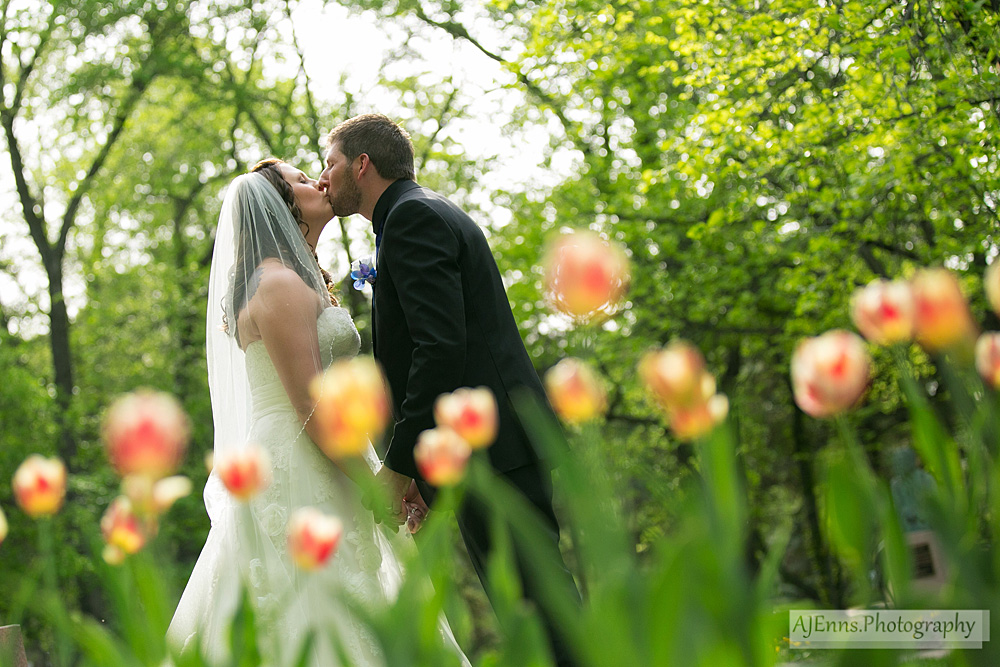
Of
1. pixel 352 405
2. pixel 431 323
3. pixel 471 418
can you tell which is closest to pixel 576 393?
pixel 471 418

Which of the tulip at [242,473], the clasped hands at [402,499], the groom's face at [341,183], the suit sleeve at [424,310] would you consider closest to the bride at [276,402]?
the clasped hands at [402,499]

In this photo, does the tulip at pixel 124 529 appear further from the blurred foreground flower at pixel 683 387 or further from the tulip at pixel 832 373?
the tulip at pixel 832 373

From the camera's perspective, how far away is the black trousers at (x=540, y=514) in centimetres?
254

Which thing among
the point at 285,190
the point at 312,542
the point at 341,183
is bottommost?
the point at 312,542

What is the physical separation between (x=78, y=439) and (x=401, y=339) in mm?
13916

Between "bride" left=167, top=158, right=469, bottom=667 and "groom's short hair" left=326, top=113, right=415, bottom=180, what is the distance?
43 cm

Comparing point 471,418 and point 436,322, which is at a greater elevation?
point 436,322

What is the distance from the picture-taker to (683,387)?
0.99m

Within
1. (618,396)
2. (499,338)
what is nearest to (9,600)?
(618,396)

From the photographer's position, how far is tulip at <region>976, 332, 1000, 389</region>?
1.09 m

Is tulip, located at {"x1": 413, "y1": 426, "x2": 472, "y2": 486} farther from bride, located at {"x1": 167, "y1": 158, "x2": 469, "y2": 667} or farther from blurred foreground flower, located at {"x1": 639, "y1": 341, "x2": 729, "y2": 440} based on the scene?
bride, located at {"x1": 167, "y1": 158, "x2": 469, "y2": 667}

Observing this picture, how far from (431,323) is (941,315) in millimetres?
2057

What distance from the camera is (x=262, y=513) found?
3195 mm

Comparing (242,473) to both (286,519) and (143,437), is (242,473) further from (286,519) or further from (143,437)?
(286,519)
